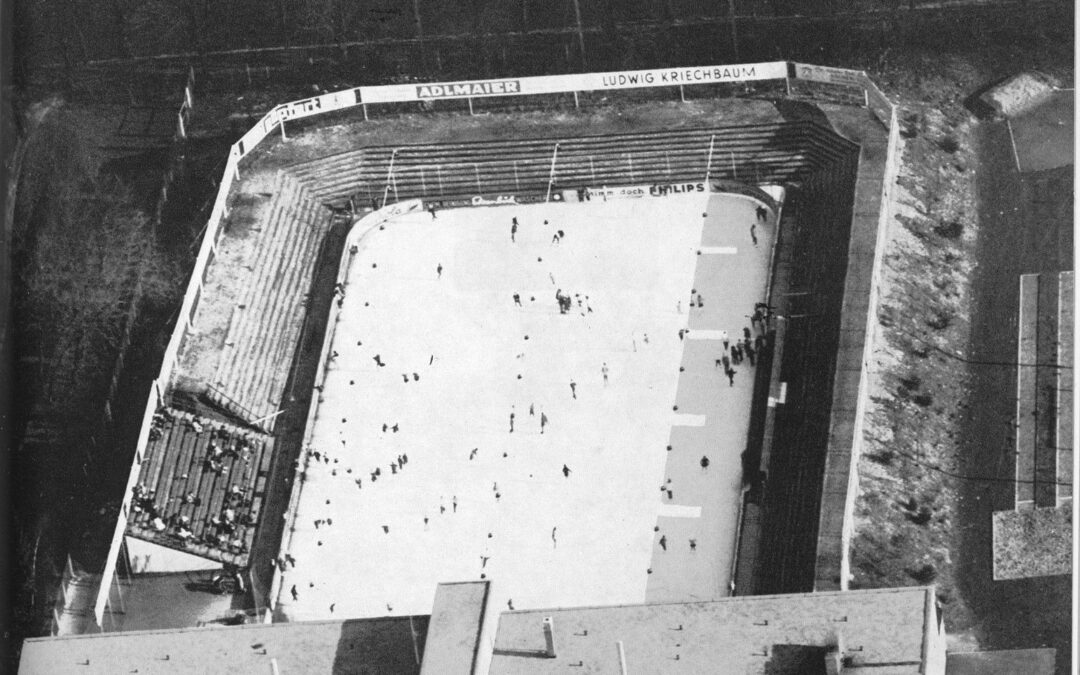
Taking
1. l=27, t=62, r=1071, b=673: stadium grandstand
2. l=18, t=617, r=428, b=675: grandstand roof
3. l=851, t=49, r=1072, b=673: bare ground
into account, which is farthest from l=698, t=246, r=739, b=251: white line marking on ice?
l=18, t=617, r=428, b=675: grandstand roof

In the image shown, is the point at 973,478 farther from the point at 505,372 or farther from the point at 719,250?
the point at 505,372

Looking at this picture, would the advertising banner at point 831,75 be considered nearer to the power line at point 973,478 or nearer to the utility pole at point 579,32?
the utility pole at point 579,32

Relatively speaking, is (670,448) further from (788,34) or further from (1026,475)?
(788,34)

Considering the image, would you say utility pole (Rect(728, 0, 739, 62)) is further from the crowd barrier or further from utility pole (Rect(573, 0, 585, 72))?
utility pole (Rect(573, 0, 585, 72))

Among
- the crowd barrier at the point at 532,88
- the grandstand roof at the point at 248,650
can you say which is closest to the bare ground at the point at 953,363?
the crowd barrier at the point at 532,88

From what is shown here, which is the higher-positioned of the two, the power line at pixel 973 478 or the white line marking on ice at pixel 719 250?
the white line marking on ice at pixel 719 250

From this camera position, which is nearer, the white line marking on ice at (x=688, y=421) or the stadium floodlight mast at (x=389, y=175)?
the white line marking on ice at (x=688, y=421)
